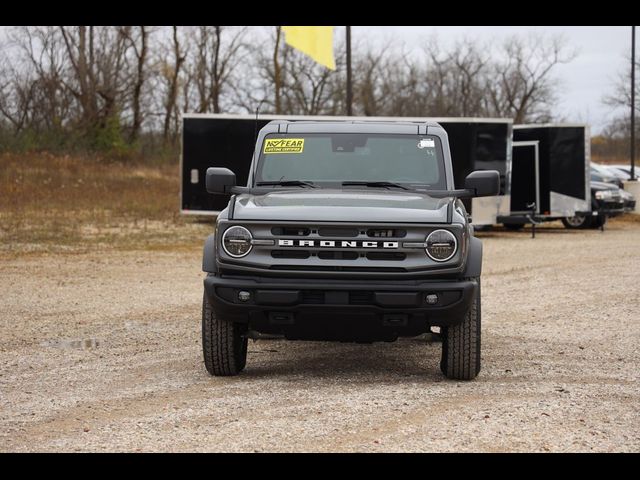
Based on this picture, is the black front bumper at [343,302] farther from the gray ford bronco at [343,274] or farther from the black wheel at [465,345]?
the black wheel at [465,345]

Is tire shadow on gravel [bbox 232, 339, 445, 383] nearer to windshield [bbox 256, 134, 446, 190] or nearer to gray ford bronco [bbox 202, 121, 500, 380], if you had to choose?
gray ford bronco [bbox 202, 121, 500, 380]

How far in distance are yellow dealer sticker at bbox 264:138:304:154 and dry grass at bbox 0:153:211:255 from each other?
1184 centimetres

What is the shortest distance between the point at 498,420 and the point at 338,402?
1.11 m

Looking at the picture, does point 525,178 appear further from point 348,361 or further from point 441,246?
point 441,246

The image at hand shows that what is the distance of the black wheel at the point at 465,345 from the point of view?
793 cm

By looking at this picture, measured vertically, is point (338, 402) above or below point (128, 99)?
below

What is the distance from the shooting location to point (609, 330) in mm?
11023

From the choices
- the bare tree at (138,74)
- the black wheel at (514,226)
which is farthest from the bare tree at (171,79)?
Answer: the black wheel at (514,226)

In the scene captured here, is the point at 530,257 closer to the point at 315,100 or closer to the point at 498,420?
the point at 498,420

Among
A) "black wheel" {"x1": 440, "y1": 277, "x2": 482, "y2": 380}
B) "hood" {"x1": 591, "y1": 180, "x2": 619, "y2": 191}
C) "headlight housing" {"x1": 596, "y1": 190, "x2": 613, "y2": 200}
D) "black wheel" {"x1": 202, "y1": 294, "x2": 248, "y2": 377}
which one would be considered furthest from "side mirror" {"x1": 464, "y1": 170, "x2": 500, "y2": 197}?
"hood" {"x1": 591, "y1": 180, "x2": 619, "y2": 191}

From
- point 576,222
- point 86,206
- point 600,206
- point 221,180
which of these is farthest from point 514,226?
point 221,180

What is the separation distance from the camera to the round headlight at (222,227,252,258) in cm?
766
